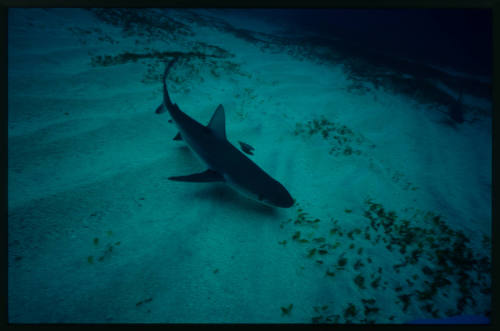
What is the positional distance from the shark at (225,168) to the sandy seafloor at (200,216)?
0.95 ft

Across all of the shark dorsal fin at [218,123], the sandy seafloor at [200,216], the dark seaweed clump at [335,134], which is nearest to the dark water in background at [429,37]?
the dark seaweed clump at [335,134]

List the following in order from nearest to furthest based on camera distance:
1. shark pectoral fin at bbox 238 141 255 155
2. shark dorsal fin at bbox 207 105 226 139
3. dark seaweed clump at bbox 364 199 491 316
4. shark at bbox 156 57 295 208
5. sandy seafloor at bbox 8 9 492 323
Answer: sandy seafloor at bbox 8 9 492 323, dark seaweed clump at bbox 364 199 491 316, shark at bbox 156 57 295 208, shark dorsal fin at bbox 207 105 226 139, shark pectoral fin at bbox 238 141 255 155

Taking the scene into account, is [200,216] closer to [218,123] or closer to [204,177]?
[204,177]

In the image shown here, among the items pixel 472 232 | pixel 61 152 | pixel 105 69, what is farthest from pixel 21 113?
pixel 472 232

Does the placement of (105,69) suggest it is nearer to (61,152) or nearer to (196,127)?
(61,152)

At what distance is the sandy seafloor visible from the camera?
137 centimetres

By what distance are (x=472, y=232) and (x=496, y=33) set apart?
2270 mm

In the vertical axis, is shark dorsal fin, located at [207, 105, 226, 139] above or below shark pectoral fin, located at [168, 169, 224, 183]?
above

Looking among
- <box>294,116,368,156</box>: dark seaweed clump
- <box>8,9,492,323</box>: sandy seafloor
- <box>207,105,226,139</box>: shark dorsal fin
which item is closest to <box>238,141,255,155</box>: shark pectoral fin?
<box>8,9,492,323</box>: sandy seafloor

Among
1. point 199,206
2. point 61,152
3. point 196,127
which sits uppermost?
point 196,127

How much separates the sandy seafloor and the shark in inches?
11.4

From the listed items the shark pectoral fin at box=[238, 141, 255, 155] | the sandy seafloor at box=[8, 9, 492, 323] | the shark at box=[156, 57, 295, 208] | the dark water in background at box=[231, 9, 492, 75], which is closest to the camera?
the sandy seafloor at box=[8, 9, 492, 323]

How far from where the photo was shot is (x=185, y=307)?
1322mm

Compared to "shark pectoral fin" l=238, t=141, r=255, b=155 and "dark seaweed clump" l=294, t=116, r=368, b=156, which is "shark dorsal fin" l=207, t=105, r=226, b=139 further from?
"dark seaweed clump" l=294, t=116, r=368, b=156
